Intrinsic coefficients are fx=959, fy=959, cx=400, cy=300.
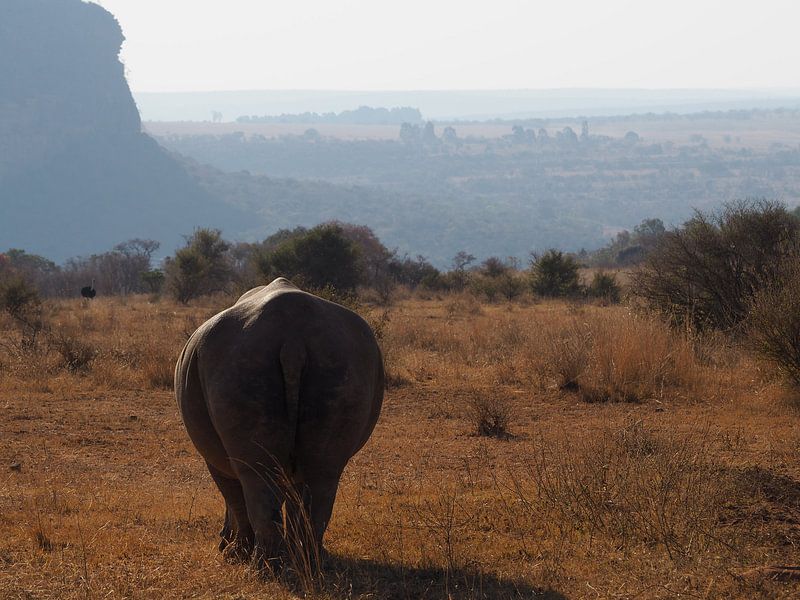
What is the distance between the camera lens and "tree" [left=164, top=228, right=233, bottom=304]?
31.2 m

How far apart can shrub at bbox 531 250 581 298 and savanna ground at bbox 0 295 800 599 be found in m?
16.0

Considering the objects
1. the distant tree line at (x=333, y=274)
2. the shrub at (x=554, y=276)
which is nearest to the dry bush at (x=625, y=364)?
the distant tree line at (x=333, y=274)

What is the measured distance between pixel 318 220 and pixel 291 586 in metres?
183

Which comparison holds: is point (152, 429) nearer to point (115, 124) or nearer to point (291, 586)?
point (291, 586)

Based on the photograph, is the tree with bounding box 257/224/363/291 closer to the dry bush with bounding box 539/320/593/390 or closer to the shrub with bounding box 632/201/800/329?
the shrub with bounding box 632/201/800/329

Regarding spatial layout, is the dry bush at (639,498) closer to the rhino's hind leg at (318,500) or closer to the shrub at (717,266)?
the rhino's hind leg at (318,500)

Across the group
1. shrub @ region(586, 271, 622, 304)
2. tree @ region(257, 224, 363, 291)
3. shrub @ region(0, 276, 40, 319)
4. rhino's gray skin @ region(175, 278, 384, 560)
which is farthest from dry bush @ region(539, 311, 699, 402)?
tree @ region(257, 224, 363, 291)

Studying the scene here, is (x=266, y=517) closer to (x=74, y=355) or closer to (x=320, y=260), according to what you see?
(x=74, y=355)

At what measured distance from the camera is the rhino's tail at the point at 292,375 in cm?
488

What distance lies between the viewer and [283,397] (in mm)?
4926

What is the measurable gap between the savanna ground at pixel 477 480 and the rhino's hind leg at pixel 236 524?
0.54 feet

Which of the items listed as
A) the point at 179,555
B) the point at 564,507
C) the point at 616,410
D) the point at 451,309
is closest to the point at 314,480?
the point at 179,555

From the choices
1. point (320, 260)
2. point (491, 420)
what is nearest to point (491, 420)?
point (491, 420)

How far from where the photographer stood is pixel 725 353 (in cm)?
1330
